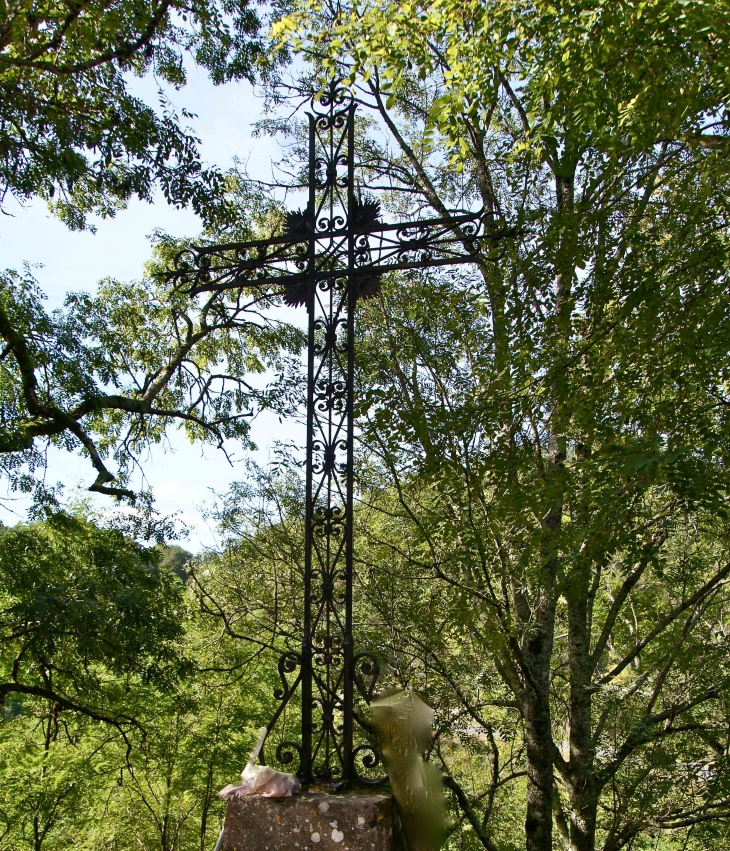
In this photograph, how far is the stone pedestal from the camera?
201 centimetres

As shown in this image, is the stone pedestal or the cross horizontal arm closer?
the stone pedestal

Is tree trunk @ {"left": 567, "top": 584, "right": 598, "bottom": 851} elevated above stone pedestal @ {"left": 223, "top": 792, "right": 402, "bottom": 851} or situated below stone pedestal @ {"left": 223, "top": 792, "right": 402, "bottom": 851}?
above

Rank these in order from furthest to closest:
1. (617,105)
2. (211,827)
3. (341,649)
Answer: (211,827) → (617,105) → (341,649)

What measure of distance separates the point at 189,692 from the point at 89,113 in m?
5.65

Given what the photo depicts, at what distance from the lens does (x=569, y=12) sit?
3.63m

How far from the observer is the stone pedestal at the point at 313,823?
2008 millimetres

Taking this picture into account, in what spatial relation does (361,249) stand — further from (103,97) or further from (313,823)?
(103,97)

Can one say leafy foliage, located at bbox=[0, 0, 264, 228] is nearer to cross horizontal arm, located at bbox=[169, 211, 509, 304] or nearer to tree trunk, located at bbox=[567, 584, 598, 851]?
cross horizontal arm, located at bbox=[169, 211, 509, 304]

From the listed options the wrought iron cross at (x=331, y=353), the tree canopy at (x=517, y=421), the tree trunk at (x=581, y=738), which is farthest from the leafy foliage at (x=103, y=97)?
the tree trunk at (x=581, y=738)

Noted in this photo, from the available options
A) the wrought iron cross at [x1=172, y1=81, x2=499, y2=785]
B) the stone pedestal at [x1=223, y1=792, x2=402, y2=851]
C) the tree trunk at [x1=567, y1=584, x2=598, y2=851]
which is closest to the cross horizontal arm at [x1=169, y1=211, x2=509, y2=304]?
the wrought iron cross at [x1=172, y1=81, x2=499, y2=785]

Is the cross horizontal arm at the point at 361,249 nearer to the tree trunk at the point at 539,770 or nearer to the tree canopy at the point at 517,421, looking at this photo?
the tree canopy at the point at 517,421

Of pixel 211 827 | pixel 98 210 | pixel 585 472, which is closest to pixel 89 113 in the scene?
pixel 98 210

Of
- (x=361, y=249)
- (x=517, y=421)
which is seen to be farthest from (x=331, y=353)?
(x=517, y=421)

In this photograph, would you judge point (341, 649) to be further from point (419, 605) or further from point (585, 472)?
point (419, 605)
